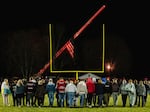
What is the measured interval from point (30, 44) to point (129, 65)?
951 inches

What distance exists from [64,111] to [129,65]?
7740 centimetres

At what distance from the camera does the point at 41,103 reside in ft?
121

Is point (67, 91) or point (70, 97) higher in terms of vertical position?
point (67, 91)

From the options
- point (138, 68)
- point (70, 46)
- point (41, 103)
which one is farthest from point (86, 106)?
point (138, 68)

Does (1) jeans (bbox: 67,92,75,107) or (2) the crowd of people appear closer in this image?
(2) the crowd of people

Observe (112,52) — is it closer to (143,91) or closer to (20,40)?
(20,40)

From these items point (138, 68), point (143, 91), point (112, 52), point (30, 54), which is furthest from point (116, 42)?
point (143, 91)

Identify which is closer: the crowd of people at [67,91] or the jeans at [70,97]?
the crowd of people at [67,91]

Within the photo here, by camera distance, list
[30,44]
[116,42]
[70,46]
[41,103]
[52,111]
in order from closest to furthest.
Result: [52,111] → [41,103] → [70,46] → [30,44] → [116,42]

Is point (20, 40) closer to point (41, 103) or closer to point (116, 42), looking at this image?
point (116, 42)

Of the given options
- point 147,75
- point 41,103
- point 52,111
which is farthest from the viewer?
point 147,75

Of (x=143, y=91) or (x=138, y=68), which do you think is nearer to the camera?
(x=143, y=91)

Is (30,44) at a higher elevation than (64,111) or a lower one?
higher

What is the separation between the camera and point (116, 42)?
348 ft
